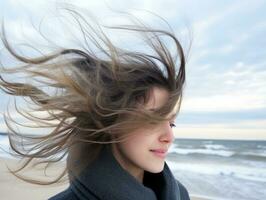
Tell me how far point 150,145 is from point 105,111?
22 cm

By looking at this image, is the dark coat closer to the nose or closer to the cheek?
the cheek

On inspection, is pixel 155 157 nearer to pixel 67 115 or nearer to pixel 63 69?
pixel 67 115

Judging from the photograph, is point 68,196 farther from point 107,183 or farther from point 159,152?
point 159,152

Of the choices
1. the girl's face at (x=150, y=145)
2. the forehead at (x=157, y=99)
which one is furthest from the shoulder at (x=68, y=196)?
the forehead at (x=157, y=99)

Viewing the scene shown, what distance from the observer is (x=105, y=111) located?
1514 millimetres

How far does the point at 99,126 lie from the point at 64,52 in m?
0.37

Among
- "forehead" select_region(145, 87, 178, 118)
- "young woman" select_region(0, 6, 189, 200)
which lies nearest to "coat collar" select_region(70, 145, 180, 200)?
"young woman" select_region(0, 6, 189, 200)

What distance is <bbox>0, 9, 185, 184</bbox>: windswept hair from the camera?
4.97ft

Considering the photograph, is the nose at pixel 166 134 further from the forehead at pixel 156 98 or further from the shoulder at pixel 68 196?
the shoulder at pixel 68 196

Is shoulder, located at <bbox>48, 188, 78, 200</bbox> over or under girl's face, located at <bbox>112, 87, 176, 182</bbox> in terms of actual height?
under

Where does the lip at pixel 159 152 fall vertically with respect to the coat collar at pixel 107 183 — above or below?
above

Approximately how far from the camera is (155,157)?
1551 millimetres

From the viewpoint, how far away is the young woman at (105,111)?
1.50m

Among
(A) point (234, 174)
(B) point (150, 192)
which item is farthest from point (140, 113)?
(A) point (234, 174)
